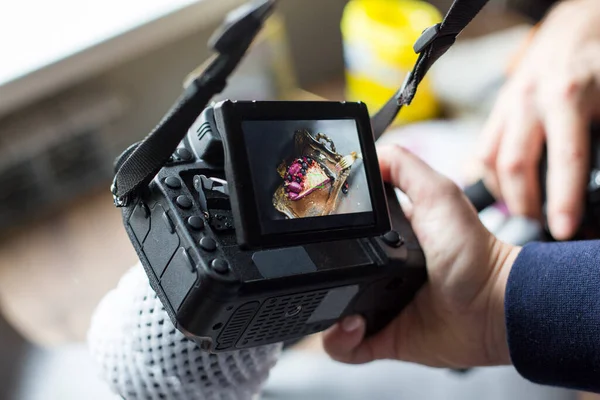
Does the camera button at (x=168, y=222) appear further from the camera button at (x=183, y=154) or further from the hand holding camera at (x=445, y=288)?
the hand holding camera at (x=445, y=288)

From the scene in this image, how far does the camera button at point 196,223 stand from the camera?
0.34 m

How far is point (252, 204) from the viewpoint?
32cm

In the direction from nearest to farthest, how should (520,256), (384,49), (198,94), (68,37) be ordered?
(198,94)
(520,256)
(68,37)
(384,49)

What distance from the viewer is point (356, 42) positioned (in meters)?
0.97

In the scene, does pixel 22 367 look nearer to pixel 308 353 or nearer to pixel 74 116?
pixel 308 353

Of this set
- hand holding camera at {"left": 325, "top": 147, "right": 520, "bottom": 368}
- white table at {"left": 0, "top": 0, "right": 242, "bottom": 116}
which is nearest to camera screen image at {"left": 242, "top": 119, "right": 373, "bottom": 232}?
hand holding camera at {"left": 325, "top": 147, "right": 520, "bottom": 368}

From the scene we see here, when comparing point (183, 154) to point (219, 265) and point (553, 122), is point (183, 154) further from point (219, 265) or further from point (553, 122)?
point (553, 122)

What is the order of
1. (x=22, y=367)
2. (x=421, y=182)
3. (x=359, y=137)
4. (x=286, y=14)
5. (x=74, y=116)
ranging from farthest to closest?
(x=286, y=14) < (x=74, y=116) < (x=22, y=367) < (x=421, y=182) < (x=359, y=137)

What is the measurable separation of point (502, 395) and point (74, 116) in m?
0.65

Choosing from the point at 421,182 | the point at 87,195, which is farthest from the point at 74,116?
the point at 421,182

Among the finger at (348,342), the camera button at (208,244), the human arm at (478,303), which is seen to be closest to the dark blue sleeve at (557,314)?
the human arm at (478,303)

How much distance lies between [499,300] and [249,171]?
0.76ft

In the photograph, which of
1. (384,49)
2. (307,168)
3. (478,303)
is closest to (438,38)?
(307,168)

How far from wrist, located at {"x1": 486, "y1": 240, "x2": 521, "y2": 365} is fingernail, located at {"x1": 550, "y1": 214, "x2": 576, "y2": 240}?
68mm
